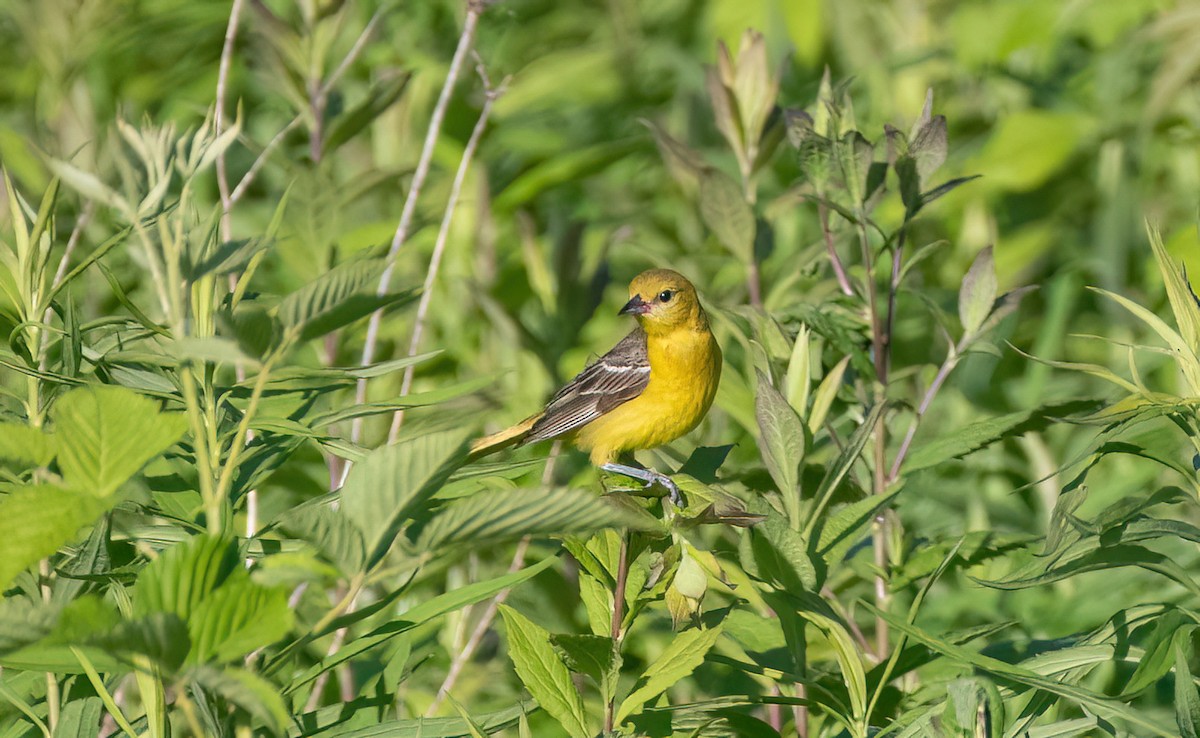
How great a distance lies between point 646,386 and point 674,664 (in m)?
2.03

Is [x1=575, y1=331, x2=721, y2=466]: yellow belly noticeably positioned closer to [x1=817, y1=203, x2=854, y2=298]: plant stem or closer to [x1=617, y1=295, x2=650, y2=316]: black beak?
[x1=617, y1=295, x2=650, y2=316]: black beak

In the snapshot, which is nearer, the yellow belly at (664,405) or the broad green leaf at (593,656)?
the broad green leaf at (593,656)

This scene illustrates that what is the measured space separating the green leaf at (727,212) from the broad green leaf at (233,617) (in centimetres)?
187

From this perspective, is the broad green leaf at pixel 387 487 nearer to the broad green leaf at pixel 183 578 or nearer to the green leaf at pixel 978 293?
the broad green leaf at pixel 183 578

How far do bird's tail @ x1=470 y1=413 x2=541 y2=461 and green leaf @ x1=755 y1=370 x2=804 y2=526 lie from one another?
1.15m

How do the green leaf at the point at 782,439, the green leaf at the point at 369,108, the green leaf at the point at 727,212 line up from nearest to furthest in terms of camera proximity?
the green leaf at the point at 782,439 < the green leaf at the point at 727,212 < the green leaf at the point at 369,108

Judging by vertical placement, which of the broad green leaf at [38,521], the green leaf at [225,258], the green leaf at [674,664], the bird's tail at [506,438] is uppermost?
the green leaf at [225,258]

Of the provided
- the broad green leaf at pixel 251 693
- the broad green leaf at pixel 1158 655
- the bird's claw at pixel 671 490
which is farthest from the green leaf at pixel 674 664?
the broad green leaf at pixel 251 693

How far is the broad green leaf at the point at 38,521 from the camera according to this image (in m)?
1.39

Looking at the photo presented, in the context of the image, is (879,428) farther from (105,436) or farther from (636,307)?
(105,436)

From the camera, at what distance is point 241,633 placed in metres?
1.35

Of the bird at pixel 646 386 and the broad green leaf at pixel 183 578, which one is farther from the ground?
the broad green leaf at pixel 183 578

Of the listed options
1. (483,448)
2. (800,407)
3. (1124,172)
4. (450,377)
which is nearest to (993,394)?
(1124,172)

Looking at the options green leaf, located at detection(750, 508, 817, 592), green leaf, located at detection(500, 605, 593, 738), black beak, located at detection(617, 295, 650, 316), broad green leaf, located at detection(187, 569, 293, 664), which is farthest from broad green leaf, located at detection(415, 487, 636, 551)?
black beak, located at detection(617, 295, 650, 316)
